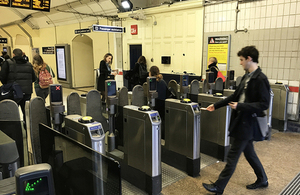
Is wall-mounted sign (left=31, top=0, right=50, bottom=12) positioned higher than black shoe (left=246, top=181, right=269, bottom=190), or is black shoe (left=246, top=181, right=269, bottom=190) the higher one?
wall-mounted sign (left=31, top=0, right=50, bottom=12)

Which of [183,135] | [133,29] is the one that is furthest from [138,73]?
[183,135]

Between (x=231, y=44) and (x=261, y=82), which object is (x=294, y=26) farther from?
(x=261, y=82)

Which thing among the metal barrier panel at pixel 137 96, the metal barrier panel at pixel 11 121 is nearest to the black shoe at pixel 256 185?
the metal barrier panel at pixel 137 96

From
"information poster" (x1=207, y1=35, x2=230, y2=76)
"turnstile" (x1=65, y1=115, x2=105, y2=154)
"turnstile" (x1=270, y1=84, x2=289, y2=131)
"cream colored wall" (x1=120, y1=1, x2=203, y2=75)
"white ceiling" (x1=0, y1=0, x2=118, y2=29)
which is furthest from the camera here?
"white ceiling" (x1=0, y1=0, x2=118, y2=29)

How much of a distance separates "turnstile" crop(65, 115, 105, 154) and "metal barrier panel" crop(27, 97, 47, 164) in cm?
62

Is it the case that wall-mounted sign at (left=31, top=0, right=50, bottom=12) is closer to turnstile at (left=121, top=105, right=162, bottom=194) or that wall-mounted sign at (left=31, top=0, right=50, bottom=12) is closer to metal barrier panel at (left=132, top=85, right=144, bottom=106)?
metal barrier panel at (left=132, top=85, right=144, bottom=106)

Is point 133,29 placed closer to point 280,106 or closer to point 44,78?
point 44,78

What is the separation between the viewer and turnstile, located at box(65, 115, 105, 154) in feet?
6.60

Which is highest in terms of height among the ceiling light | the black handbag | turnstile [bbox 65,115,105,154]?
the ceiling light

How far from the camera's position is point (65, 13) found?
921 centimetres

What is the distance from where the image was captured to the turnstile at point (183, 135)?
286 cm

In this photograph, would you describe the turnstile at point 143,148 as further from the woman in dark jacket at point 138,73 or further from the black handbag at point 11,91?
the woman in dark jacket at point 138,73

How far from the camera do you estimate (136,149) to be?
268 centimetres

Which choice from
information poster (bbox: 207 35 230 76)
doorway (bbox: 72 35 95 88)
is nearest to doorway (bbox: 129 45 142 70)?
information poster (bbox: 207 35 230 76)
